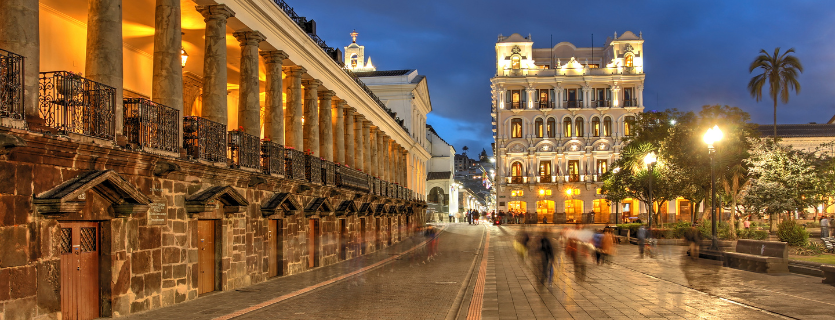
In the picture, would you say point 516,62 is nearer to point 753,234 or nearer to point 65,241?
point 753,234

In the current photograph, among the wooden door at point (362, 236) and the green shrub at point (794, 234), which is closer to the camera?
the green shrub at point (794, 234)

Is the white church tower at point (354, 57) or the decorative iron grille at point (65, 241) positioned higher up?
the white church tower at point (354, 57)

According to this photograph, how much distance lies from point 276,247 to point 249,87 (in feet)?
15.7

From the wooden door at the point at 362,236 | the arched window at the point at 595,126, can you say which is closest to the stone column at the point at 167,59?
the wooden door at the point at 362,236

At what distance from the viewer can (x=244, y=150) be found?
17.6m

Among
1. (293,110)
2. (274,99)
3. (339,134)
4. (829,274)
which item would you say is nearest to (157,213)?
(274,99)

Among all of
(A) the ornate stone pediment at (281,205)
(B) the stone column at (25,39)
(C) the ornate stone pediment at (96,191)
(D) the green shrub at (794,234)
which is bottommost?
(D) the green shrub at (794,234)

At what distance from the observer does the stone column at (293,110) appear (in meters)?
24.0

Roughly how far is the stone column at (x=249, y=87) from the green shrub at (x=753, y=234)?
22304 millimetres

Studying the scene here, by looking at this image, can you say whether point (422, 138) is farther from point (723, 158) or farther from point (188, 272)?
point (188, 272)

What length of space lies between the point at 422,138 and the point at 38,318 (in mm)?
61705

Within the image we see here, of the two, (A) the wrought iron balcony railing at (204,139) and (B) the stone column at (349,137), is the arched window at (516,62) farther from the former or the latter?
(A) the wrought iron balcony railing at (204,139)

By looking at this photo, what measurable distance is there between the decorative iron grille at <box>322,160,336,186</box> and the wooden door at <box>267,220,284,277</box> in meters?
5.06

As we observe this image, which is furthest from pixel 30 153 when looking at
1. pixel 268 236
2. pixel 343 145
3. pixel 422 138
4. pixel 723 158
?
pixel 422 138
